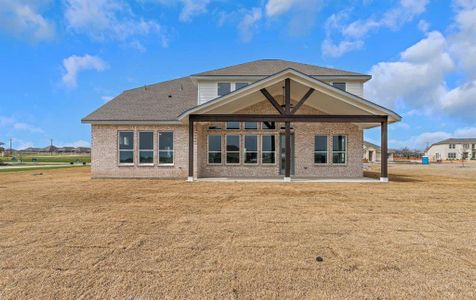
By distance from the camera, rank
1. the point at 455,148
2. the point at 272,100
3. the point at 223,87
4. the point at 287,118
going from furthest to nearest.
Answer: the point at 455,148 → the point at 223,87 → the point at 287,118 → the point at 272,100

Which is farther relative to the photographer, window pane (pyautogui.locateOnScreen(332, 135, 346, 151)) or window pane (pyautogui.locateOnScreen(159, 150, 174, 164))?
window pane (pyautogui.locateOnScreen(332, 135, 346, 151))

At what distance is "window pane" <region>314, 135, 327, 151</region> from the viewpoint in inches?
643

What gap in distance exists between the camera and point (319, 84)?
1293 cm

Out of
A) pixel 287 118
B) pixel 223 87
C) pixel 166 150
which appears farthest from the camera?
pixel 223 87

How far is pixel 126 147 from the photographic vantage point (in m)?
15.6

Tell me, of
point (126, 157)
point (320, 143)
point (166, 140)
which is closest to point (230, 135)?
point (166, 140)

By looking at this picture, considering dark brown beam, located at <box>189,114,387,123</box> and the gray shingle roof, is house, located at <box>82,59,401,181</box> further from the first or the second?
dark brown beam, located at <box>189,114,387,123</box>

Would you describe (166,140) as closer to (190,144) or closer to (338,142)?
(190,144)

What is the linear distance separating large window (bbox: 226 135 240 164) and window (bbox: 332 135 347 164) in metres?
5.45

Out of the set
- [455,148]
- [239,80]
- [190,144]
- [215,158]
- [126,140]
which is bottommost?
[215,158]

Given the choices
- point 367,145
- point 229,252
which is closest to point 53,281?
point 229,252

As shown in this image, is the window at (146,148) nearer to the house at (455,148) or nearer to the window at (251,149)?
the window at (251,149)

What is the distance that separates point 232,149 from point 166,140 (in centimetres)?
366

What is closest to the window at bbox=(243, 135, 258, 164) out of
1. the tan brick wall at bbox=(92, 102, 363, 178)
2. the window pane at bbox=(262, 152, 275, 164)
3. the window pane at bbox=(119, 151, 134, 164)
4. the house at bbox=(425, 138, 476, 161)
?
the tan brick wall at bbox=(92, 102, 363, 178)
